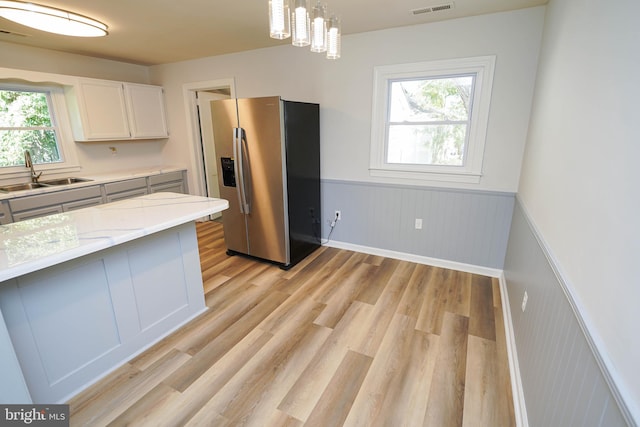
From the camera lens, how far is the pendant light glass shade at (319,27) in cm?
147

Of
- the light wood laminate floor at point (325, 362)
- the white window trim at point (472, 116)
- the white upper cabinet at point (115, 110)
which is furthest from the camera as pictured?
the white upper cabinet at point (115, 110)

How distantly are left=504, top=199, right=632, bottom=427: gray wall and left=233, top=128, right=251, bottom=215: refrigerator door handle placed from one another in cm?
254

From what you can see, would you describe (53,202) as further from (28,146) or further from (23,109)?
(23,109)

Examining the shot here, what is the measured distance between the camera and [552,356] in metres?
1.23

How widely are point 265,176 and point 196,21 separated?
154cm

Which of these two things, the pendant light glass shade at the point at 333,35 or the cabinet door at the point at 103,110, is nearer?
the pendant light glass shade at the point at 333,35

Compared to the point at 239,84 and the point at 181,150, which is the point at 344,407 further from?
the point at 181,150

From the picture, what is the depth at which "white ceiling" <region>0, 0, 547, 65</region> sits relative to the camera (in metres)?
2.32

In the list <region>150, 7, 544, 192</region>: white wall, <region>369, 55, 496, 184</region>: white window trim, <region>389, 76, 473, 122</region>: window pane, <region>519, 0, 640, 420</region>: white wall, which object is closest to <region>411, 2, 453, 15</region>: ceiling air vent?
<region>150, 7, 544, 192</region>: white wall

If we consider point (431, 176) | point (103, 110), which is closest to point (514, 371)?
point (431, 176)

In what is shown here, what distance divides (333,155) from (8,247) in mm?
2813

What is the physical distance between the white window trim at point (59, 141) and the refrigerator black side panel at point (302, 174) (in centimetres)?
308

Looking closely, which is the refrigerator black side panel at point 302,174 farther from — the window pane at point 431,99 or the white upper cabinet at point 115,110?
the white upper cabinet at point 115,110

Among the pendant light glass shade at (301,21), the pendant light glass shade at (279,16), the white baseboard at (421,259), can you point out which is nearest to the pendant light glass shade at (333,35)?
the pendant light glass shade at (301,21)
